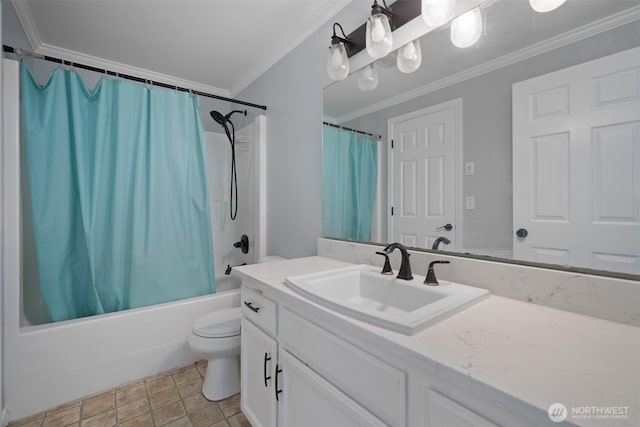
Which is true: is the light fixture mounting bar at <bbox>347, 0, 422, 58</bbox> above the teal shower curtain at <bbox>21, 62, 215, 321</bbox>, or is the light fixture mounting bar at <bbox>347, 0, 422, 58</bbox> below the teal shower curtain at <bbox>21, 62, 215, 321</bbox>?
above

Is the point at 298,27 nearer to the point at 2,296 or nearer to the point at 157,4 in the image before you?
the point at 157,4

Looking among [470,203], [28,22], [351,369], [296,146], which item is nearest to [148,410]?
[351,369]

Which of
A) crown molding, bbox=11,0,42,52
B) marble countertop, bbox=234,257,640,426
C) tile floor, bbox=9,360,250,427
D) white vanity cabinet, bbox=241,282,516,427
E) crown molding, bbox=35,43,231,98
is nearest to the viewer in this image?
marble countertop, bbox=234,257,640,426

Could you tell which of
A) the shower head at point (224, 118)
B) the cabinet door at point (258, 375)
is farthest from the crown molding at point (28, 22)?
the cabinet door at point (258, 375)

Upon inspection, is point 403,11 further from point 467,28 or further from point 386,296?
point 386,296

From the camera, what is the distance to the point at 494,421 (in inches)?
18.1

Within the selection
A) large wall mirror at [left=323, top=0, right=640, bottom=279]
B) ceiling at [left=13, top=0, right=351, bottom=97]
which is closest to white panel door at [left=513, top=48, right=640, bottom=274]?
large wall mirror at [left=323, top=0, right=640, bottom=279]

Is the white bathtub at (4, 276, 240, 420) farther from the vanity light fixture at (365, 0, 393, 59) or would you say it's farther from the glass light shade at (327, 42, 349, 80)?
the vanity light fixture at (365, 0, 393, 59)

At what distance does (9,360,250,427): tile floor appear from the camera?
1354mm

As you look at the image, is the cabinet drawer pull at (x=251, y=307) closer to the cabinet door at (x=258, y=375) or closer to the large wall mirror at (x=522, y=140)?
the cabinet door at (x=258, y=375)

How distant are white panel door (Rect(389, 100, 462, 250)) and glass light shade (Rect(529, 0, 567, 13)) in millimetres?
337

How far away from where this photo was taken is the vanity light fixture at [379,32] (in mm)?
1147

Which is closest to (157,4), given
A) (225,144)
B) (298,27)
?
(298,27)

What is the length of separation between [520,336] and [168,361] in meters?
2.00
